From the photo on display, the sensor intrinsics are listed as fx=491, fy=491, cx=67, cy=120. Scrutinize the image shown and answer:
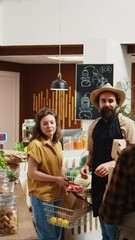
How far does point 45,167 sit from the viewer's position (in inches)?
163

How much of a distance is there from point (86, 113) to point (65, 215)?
12.3 feet

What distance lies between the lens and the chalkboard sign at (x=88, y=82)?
23.8 feet

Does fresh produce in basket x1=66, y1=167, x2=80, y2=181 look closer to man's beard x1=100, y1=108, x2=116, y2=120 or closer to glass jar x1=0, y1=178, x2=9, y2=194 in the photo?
man's beard x1=100, y1=108, x2=116, y2=120

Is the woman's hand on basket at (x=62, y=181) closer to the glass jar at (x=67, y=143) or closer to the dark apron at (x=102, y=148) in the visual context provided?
the dark apron at (x=102, y=148)

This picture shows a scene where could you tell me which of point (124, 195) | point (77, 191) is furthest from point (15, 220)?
point (77, 191)

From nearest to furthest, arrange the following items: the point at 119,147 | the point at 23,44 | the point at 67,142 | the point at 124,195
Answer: the point at 124,195 → the point at 119,147 → the point at 67,142 → the point at 23,44

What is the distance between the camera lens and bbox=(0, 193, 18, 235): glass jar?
2.30 metres

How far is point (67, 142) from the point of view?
21.8 feet

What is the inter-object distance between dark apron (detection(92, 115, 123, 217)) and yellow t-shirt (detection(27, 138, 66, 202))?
0.40 m

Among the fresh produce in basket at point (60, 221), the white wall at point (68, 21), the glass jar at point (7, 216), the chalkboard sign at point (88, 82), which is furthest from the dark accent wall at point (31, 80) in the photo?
the glass jar at point (7, 216)

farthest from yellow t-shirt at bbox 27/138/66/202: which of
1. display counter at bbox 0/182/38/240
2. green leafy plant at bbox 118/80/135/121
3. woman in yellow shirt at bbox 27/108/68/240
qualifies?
green leafy plant at bbox 118/80/135/121

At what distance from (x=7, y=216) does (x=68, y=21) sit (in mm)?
5770

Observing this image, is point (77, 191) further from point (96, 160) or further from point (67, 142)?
point (67, 142)

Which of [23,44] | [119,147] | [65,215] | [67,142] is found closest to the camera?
[119,147]
